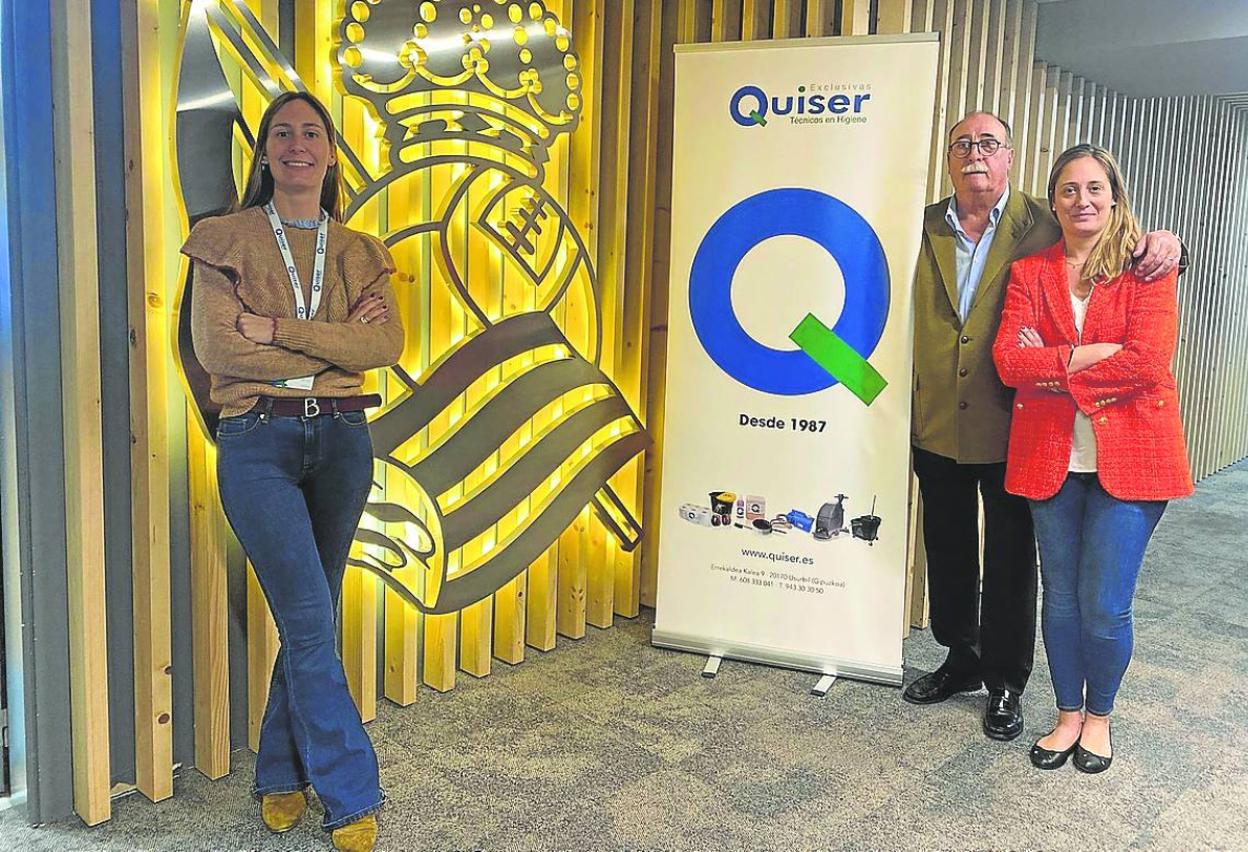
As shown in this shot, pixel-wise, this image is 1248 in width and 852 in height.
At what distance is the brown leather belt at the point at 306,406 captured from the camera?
246cm

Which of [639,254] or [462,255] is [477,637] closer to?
[462,255]

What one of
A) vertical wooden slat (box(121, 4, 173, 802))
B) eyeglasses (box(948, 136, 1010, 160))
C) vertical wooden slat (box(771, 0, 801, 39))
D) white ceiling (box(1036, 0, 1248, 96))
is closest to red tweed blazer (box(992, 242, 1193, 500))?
eyeglasses (box(948, 136, 1010, 160))

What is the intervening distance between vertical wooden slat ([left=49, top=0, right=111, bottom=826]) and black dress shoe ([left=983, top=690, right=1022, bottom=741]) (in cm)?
241

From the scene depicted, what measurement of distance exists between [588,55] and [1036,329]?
70.8 inches

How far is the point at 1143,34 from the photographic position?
5152 millimetres

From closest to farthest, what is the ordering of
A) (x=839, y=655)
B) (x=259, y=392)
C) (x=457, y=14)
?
1. (x=259, y=392)
2. (x=457, y=14)
3. (x=839, y=655)

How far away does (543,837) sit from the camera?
2.63m

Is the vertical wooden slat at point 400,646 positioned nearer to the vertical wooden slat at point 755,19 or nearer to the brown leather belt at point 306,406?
the brown leather belt at point 306,406

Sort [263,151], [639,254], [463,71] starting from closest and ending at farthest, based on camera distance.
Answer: [263,151] → [463,71] → [639,254]

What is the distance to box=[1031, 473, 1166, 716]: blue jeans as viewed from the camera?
116 inches

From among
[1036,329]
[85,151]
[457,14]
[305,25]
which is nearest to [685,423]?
[1036,329]

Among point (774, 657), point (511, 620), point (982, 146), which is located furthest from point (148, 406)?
point (982, 146)

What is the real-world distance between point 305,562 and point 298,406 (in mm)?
347

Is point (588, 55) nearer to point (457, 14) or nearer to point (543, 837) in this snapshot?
point (457, 14)
